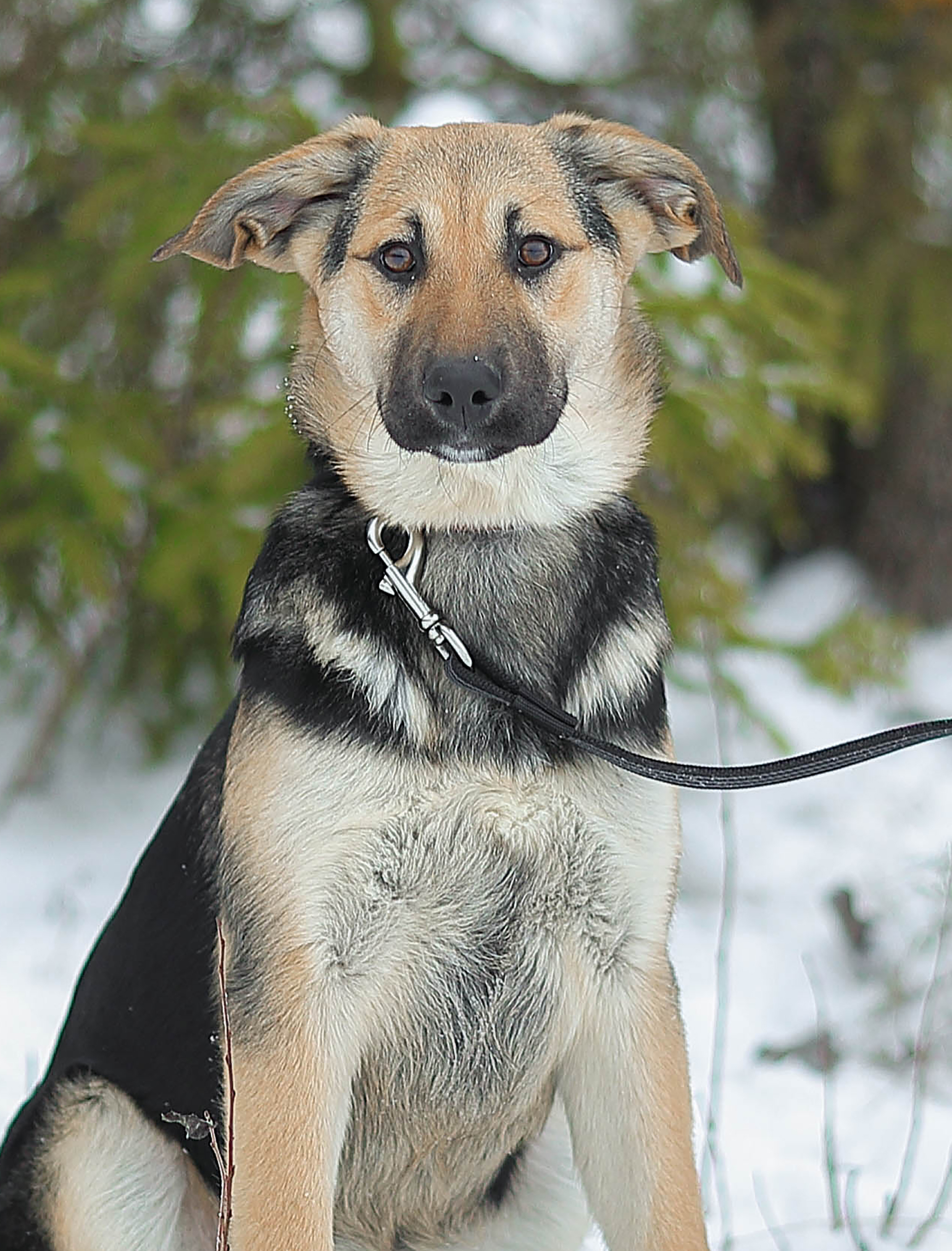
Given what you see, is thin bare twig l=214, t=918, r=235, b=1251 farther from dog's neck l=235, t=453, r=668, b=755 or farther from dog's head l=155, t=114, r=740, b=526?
dog's head l=155, t=114, r=740, b=526

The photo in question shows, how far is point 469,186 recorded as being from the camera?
271 cm

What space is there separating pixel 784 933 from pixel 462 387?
3.49m

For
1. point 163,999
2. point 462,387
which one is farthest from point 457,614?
Result: point 163,999

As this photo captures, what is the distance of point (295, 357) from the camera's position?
2.93m

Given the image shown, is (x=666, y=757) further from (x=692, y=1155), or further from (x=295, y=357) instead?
(x=295, y=357)

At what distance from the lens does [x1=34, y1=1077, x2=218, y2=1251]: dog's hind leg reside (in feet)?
8.93

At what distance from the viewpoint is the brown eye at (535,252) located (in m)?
2.70

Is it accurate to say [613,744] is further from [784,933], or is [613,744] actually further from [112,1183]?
[784,933]

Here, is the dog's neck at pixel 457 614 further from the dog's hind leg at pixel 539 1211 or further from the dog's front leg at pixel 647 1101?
the dog's hind leg at pixel 539 1211

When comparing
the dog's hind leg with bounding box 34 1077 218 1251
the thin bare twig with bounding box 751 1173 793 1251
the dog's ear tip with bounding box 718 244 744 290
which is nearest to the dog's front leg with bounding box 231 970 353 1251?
the dog's hind leg with bounding box 34 1077 218 1251

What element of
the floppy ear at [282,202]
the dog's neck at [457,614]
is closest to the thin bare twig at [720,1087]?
the dog's neck at [457,614]

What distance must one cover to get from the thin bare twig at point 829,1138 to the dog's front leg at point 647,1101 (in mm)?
697

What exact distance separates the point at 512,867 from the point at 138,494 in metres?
3.47

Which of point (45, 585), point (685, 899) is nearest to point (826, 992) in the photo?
point (685, 899)
